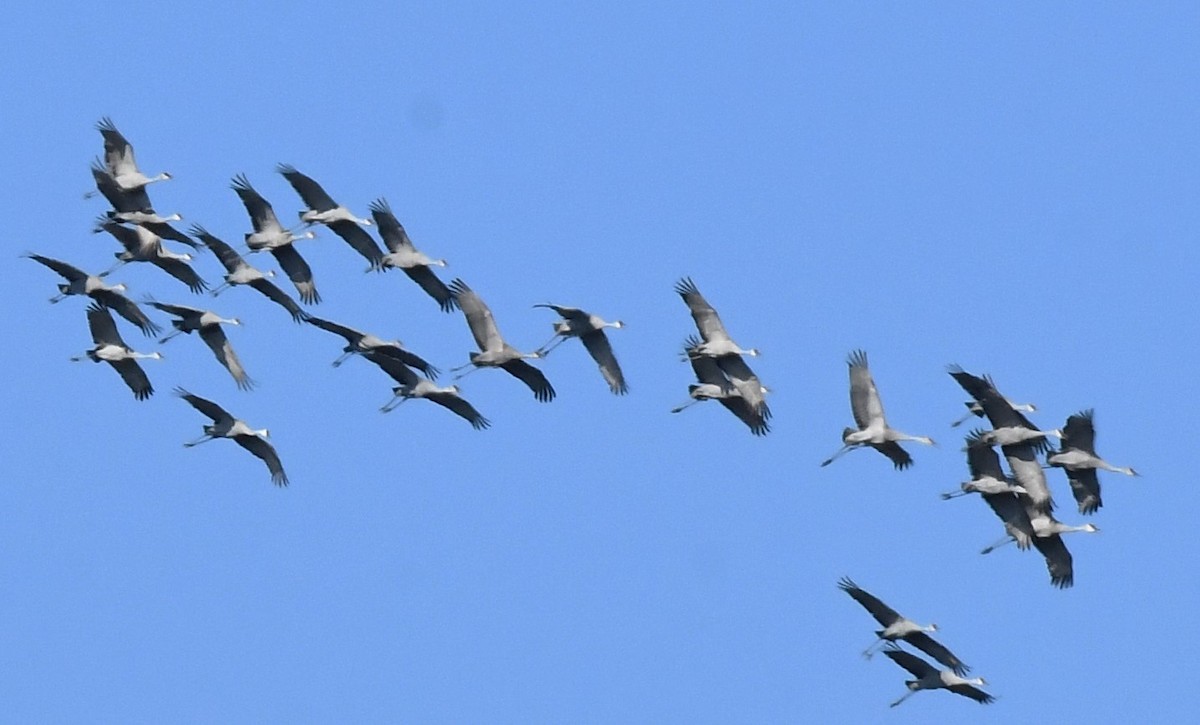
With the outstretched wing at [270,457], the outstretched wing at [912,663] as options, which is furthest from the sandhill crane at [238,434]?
the outstretched wing at [912,663]

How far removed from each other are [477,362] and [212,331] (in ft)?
17.0

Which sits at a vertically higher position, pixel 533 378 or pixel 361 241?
pixel 361 241

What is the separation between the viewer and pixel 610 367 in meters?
52.0

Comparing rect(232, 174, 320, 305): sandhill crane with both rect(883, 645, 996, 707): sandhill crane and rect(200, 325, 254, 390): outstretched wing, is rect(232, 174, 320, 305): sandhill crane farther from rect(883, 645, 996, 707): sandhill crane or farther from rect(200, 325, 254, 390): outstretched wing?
rect(883, 645, 996, 707): sandhill crane

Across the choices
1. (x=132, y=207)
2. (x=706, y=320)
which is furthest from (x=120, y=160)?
(x=706, y=320)

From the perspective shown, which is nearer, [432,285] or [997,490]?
[997,490]

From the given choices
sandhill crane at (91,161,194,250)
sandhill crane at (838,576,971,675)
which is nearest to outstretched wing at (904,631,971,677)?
sandhill crane at (838,576,971,675)

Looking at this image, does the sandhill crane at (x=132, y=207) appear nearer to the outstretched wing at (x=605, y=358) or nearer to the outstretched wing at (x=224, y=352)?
the outstretched wing at (x=224, y=352)

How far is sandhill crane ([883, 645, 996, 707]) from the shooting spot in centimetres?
5012

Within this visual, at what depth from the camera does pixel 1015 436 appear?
50.6 meters

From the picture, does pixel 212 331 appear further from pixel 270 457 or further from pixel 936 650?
pixel 936 650

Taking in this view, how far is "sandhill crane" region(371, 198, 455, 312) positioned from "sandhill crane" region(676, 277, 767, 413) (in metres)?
4.02

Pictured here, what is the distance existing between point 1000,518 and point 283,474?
12.0m

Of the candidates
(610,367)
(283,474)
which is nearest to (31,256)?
(283,474)
